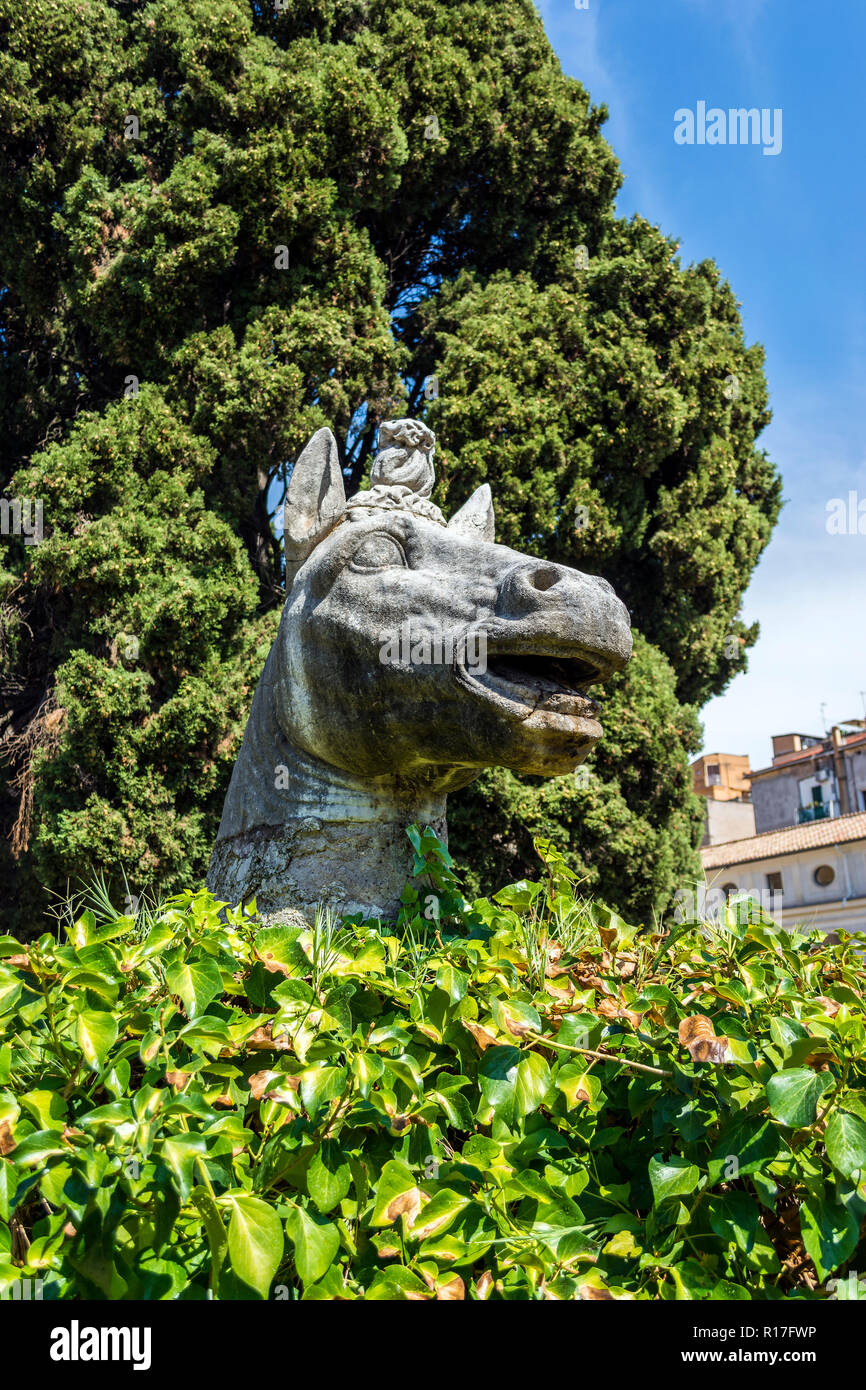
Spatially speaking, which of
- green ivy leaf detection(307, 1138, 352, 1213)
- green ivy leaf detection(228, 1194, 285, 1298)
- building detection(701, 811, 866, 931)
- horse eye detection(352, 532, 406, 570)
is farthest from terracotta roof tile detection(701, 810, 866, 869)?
green ivy leaf detection(228, 1194, 285, 1298)

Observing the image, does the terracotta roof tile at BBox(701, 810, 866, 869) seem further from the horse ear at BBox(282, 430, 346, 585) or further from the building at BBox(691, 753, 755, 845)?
the horse ear at BBox(282, 430, 346, 585)

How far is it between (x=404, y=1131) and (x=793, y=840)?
26.0m

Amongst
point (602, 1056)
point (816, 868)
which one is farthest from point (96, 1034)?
point (816, 868)

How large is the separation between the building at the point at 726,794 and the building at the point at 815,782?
1208 millimetres

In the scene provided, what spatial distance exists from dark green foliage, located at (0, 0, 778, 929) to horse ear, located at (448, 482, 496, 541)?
5.13 m

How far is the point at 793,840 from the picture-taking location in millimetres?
25594

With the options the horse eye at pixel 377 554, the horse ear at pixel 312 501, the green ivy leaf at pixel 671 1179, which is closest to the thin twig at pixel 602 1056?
the green ivy leaf at pixel 671 1179

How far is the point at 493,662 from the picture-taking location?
2.32 metres

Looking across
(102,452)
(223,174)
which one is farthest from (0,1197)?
(223,174)

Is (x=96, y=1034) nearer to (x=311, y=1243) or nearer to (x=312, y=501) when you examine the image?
(x=311, y=1243)

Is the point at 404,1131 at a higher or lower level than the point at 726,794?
lower

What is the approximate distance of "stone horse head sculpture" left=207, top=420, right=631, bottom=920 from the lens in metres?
2.27

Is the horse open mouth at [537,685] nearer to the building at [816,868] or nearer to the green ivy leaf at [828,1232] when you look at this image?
the green ivy leaf at [828,1232]

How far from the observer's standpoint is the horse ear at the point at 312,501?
117 inches
